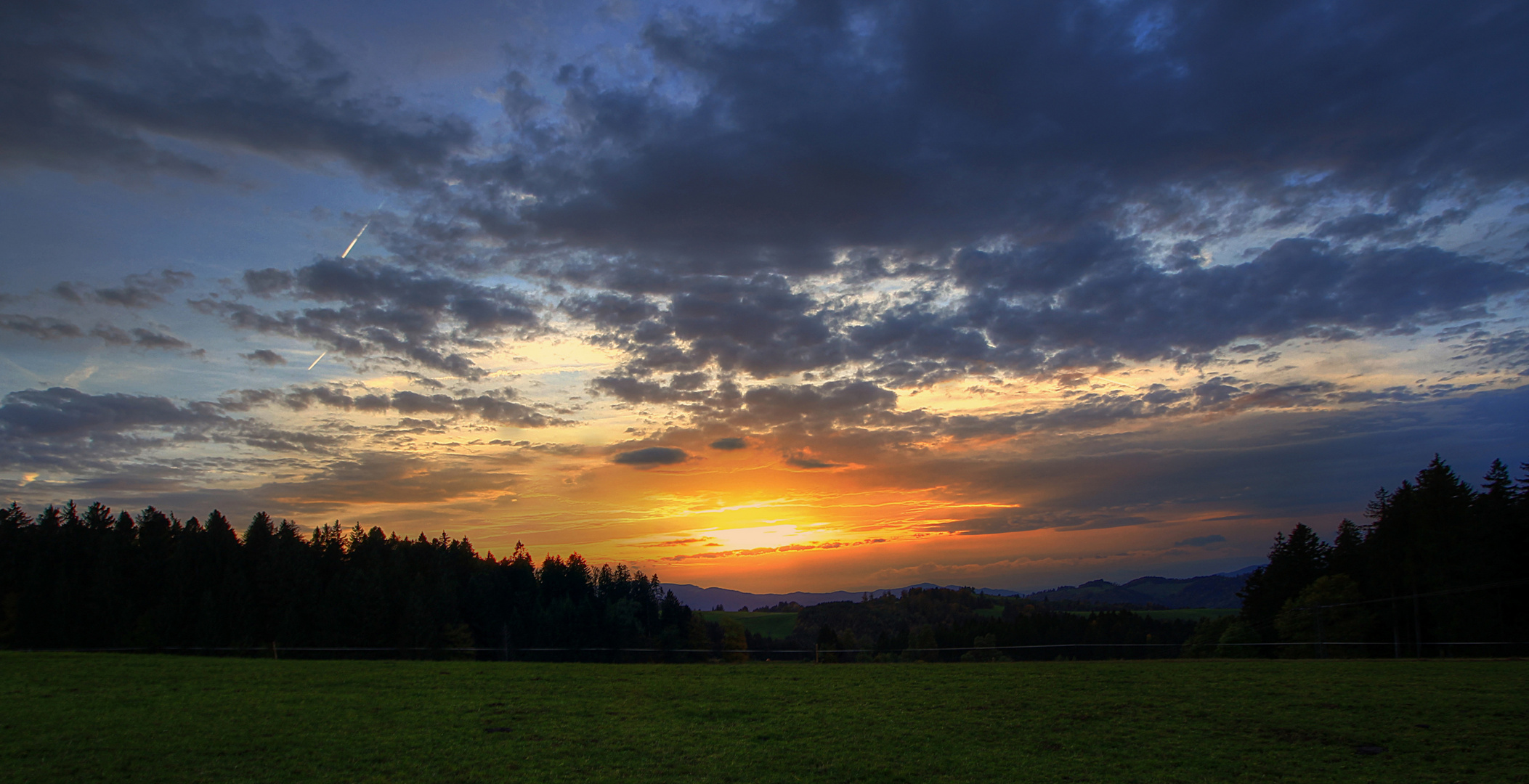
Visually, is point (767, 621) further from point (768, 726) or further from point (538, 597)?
point (768, 726)

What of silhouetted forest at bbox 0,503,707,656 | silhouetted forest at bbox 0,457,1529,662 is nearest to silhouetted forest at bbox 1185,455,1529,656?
silhouetted forest at bbox 0,457,1529,662

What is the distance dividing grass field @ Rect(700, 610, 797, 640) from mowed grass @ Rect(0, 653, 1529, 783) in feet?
401

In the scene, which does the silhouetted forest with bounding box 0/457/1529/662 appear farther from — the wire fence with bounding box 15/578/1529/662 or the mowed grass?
the mowed grass

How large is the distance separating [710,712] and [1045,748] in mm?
8112

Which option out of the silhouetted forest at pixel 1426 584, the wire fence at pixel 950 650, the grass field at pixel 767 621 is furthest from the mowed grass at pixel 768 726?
the grass field at pixel 767 621

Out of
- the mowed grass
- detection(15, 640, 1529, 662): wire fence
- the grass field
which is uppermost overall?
the mowed grass

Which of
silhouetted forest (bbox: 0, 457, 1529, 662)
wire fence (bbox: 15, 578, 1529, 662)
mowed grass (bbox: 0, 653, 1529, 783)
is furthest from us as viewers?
silhouetted forest (bbox: 0, 457, 1529, 662)

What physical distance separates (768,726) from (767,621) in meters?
160

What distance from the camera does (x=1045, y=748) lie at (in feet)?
45.3

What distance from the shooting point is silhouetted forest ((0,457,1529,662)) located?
43125 mm

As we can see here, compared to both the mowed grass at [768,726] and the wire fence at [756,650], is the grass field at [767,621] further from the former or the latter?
the mowed grass at [768,726]

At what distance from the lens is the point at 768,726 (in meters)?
16.3

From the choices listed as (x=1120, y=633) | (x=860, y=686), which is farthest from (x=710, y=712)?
(x=1120, y=633)

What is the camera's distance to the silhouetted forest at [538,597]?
43125mm
